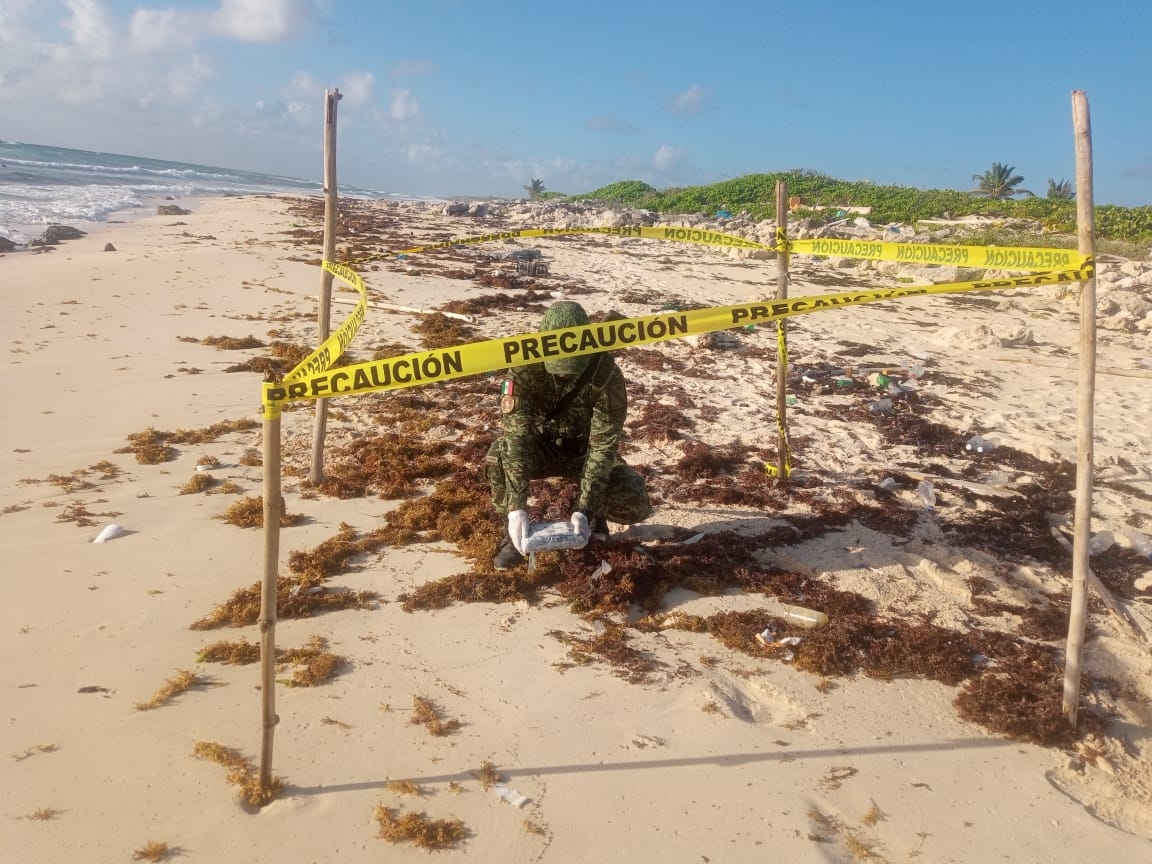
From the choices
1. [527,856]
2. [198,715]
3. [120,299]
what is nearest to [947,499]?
[527,856]

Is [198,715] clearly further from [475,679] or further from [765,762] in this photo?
[765,762]

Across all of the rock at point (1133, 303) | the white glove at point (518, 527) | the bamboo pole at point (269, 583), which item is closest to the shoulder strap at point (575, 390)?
the white glove at point (518, 527)

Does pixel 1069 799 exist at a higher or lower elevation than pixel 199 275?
lower

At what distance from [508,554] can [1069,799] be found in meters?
2.71

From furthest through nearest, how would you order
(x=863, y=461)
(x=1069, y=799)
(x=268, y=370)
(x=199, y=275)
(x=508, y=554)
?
1. (x=199, y=275)
2. (x=268, y=370)
3. (x=863, y=461)
4. (x=508, y=554)
5. (x=1069, y=799)

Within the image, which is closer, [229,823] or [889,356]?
[229,823]

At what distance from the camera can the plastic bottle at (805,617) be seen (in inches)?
138

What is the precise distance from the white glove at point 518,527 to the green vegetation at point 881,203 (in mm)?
18788

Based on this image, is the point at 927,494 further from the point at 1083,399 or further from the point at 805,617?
the point at 1083,399

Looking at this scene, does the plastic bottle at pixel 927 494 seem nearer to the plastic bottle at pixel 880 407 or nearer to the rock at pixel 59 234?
the plastic bottle at pixel 880 407

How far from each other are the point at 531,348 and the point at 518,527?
1323 millimetres

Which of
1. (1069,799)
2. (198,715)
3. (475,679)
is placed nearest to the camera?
(1069,799)

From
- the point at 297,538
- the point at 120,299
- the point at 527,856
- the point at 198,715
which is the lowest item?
the point at 527,856

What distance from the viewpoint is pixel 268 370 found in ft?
24.3
